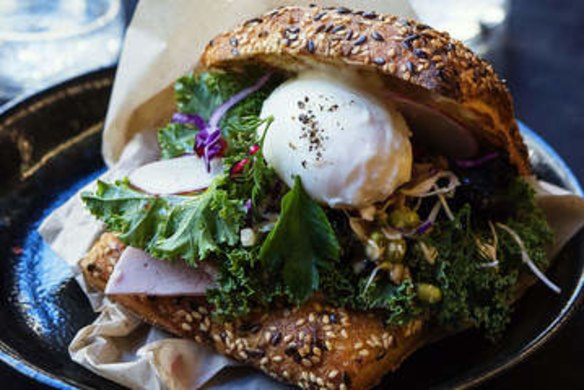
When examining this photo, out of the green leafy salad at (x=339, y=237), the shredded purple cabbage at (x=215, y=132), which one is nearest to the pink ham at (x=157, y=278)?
the green leafy salad at (x=339, y=237)

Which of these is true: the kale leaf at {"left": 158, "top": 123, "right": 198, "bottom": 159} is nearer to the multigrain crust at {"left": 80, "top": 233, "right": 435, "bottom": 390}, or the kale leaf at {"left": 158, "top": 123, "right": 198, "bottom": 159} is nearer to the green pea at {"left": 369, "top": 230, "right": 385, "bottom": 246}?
the multigrain crust at {"left": 80, "top": 233, "right": 435, "bottom": 390}

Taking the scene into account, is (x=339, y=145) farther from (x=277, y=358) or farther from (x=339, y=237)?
(x=277, y=358)

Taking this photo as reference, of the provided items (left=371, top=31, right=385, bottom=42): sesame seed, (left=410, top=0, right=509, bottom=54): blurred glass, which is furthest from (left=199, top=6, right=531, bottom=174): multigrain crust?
(left=410, top=0, right=509, bottom=54): blurred glass

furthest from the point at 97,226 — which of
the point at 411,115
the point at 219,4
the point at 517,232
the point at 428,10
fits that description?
the point at 428,10

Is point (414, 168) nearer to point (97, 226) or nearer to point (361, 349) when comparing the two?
point (361, 349)

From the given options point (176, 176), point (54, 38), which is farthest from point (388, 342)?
point (54, 38)

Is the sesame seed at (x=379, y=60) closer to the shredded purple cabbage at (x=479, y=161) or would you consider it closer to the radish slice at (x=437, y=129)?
the radish slice at (x=437, y=129)

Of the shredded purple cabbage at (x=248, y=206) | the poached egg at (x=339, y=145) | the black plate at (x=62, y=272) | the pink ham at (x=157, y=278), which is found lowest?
the black plate at (x=62, y=272)
